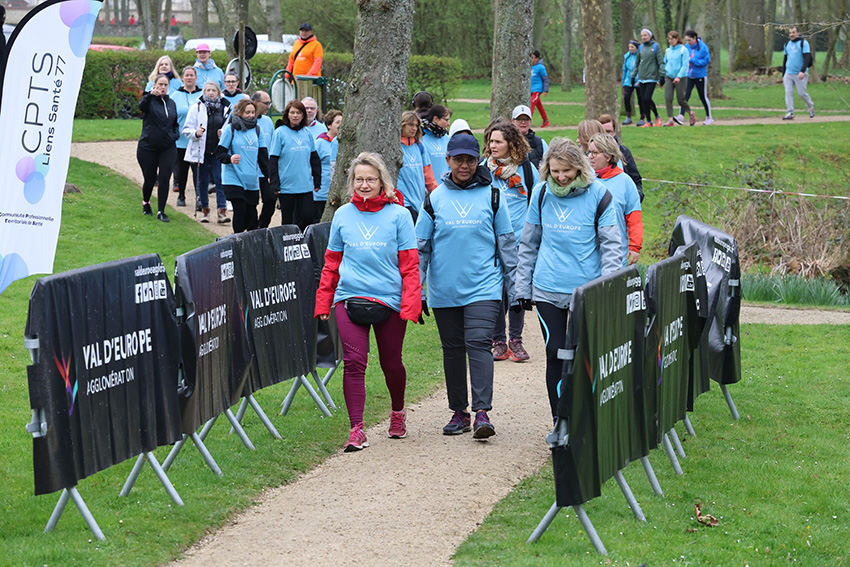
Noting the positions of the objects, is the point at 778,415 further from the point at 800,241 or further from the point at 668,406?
the point at 800,241

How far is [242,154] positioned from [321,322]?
586cm

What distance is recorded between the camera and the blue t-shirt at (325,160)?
45.8ft

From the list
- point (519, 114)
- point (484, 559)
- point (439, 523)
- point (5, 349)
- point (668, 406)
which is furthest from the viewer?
point (519, 114)

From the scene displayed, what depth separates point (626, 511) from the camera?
6316mm

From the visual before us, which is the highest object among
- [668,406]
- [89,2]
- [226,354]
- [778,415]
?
[89,2]

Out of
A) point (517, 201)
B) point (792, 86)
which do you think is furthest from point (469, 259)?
point (792, 86)

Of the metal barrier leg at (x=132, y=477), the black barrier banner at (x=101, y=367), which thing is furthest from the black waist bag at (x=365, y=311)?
the metal barrier leg at (x=132, y=477)

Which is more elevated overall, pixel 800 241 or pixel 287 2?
pixel 287 2

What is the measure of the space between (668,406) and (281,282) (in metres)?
2.90

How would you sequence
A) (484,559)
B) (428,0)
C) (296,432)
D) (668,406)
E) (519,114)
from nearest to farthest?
(484,559)
(668,406)
(296,432)
(519,114)
(428,0)

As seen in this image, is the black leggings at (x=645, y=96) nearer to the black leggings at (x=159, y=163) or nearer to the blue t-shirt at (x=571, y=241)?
the black leggings at (x=159, y=163)

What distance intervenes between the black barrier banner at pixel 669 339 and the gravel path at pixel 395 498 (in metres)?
0.97

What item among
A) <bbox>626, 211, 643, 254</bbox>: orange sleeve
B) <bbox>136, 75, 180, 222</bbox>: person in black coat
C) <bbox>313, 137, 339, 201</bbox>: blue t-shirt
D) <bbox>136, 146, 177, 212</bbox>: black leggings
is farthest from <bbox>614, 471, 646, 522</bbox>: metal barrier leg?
<bbox>136, 146, 177, 212</bbox>: black leggings

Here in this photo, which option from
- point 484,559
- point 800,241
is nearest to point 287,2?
point 800,241
